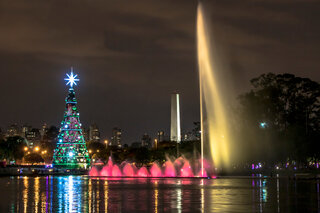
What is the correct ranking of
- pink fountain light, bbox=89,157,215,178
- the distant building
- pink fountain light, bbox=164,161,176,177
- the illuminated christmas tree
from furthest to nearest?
the distant building < the illuminated christmas tree < pink fountain light, bbox=164,161,176,177 < pink fountain light, bbox=89,157,215,178

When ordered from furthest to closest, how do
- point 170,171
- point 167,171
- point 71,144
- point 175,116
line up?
point 175,116 → point 71,144 → point 167,171 → point 170,171

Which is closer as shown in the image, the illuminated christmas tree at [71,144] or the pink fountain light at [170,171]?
the pink fountain light at [170,171]

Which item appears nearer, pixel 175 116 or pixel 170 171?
pixel 170 171

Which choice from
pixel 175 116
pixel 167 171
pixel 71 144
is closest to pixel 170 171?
pixel 167 171

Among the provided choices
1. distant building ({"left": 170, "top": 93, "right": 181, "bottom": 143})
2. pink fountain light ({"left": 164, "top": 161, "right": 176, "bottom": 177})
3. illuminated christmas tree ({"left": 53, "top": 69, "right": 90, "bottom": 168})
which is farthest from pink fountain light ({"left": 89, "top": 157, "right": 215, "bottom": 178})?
distant building ({"left": 170, "top": 93, "right": 181, "bottom": 143})

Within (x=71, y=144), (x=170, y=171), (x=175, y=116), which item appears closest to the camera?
(x=170, y=171)

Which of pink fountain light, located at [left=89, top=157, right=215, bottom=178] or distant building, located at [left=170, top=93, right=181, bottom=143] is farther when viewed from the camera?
distant building, located at [left=170, top=93, right=181, bottom=143]

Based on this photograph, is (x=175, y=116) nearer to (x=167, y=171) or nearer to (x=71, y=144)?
(x=71, y=144)

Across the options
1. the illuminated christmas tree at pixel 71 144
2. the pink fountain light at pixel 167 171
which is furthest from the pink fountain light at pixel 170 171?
the illuminated christmas tree at pixel 71 144

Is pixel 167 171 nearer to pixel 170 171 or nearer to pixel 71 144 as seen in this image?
pixel 170 171

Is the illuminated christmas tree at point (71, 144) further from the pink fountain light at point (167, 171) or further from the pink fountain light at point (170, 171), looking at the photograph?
the pink fountain light at point (170, 171)

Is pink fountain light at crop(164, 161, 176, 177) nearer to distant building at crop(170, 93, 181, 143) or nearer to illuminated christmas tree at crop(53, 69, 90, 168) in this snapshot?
illuminated christmas tree at crop(53, 69, 90, 168)

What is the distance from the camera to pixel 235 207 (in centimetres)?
2941

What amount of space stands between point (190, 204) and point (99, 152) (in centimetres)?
13714
